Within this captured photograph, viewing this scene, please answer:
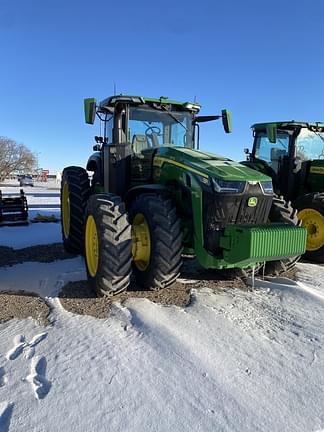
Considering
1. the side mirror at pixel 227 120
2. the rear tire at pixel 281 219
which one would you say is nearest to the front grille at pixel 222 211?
the rear tire at pixel 281 219

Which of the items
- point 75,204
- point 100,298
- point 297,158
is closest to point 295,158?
point 297,158

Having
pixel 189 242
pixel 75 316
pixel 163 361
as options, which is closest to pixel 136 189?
pixel 189 242

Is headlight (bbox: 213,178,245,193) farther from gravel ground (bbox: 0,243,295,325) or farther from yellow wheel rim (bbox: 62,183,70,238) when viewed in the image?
yellow wheel rim (bbox: 62,183,70,238)

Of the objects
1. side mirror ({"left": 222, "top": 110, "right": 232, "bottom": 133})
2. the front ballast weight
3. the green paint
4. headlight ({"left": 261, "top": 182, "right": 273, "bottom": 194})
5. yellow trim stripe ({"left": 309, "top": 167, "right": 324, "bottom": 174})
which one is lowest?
the front ballast weight

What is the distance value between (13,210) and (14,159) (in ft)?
190

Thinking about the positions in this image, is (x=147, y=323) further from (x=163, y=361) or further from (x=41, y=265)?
(x=41, y=265)

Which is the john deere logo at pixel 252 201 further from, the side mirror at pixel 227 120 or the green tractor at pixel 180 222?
the side mirror at pixel 227 120

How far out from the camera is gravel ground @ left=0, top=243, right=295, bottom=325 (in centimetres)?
417

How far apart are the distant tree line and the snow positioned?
6129 cm

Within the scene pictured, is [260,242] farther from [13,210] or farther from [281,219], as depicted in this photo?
[13,210]

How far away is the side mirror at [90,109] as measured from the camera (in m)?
5.55

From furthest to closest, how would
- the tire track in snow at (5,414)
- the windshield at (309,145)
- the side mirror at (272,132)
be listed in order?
the windshield at (309,145) → the side mirror at (272,132) → the tire track in snow at (5,414)

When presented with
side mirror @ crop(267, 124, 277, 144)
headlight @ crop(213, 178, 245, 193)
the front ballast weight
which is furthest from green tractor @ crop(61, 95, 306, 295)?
the front ballast weight

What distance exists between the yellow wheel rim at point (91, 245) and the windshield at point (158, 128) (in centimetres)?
152
